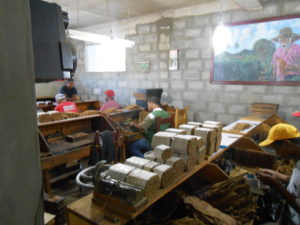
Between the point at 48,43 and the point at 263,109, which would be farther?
the point at 263,109

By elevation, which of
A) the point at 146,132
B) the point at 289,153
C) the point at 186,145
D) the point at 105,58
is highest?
the point at 105,58

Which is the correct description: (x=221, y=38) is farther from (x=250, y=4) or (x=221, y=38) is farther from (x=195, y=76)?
(x=195, y=76)

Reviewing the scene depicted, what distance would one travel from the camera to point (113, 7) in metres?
5.77

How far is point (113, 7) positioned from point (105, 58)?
7.30ft

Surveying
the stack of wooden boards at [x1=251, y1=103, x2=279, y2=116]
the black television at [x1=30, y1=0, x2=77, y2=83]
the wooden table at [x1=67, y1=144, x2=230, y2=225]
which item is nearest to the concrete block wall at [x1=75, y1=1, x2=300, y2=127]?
the stack of wooden boards at [x1=251, y1=103, x2=279, y2=116]

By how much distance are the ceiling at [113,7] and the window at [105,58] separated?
960mm

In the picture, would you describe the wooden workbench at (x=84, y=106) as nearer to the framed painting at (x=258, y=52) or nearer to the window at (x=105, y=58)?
the window at (x=105, y=58)

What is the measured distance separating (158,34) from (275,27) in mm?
2894

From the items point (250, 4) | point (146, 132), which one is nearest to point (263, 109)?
point (250, 4)

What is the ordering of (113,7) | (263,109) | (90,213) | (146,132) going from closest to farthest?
1. (90,213)
2. (146,132)
3. (263,109)
4. (113,7)

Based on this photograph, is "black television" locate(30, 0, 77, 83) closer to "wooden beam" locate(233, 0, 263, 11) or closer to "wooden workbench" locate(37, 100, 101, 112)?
"wooden beam" locate(233, 0, 263, 11)

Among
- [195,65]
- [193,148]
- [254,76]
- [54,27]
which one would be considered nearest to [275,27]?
[254,76]

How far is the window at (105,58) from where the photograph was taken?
731 centimetres

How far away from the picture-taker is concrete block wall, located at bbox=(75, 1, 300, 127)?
15.8 feet
